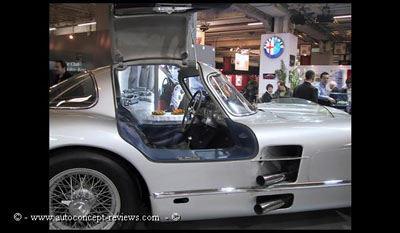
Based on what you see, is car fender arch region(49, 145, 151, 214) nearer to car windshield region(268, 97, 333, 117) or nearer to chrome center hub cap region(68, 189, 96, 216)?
chrome center hub cap region(68, 189, 96, 216)

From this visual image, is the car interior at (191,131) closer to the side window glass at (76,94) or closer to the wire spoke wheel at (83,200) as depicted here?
the side window glass at (76,94)

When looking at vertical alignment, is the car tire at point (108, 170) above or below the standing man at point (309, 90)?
below

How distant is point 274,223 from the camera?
2867 mm

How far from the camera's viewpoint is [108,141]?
2.29m

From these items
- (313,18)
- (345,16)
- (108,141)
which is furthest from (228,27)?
(108,141)

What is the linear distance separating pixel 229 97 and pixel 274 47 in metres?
9.02

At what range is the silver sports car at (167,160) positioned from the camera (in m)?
2.32

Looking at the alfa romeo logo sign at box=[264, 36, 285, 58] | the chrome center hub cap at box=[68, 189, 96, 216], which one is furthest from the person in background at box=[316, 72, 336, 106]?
the chrome center hub cap at box=[68, 189, 96, 216]

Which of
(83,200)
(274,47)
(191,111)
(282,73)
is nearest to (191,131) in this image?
(191,111)

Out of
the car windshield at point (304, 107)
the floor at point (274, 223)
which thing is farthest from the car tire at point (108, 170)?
the car windshield at point (304, 107)

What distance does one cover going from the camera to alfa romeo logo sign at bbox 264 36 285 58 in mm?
11336

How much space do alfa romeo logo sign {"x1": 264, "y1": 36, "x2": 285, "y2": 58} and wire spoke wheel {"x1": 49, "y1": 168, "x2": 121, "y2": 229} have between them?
10.1 m

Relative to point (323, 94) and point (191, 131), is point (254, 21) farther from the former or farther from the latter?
point (191, 131)
